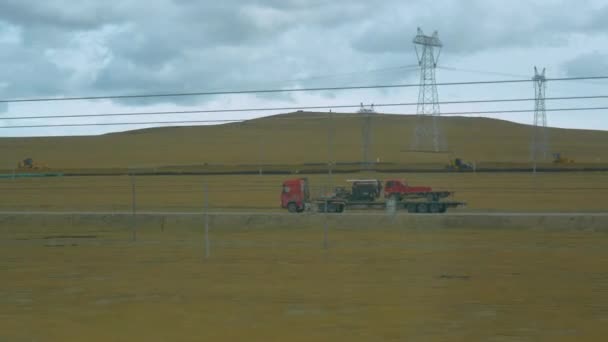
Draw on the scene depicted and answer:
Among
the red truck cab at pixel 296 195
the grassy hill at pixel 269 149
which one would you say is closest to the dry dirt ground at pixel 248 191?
the red truck cab at pixel 296 195

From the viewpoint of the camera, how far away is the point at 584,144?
242 feet

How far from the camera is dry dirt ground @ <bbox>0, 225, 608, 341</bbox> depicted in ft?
30.8

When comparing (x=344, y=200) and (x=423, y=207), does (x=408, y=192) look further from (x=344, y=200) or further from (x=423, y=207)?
(x=344, y=200)

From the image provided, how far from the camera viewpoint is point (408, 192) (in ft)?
113

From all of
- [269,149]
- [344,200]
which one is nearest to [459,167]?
[344,200]

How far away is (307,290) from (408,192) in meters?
22.7

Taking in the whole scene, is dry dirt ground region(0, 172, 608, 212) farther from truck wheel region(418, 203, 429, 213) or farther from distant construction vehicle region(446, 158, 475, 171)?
truck wheel region(418, 203, 429, 213)

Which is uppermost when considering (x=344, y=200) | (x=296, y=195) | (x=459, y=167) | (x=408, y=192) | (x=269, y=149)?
(x=269, y=149)

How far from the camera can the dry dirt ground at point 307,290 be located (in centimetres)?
939

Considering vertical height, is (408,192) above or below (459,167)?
below

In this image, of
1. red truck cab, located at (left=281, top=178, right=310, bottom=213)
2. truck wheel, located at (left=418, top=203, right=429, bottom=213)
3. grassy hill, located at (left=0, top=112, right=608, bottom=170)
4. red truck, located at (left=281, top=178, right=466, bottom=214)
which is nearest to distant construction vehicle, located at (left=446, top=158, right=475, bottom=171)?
grassy hill, located at (left=0, top=112, right=608, bottom=170)

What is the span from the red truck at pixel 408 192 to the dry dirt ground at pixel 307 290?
42.4ft

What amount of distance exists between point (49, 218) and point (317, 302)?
21728 millimetres

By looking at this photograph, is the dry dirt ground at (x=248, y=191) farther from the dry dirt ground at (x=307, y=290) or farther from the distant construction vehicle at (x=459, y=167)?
the dry dirt ground at (x=307, y=290)
